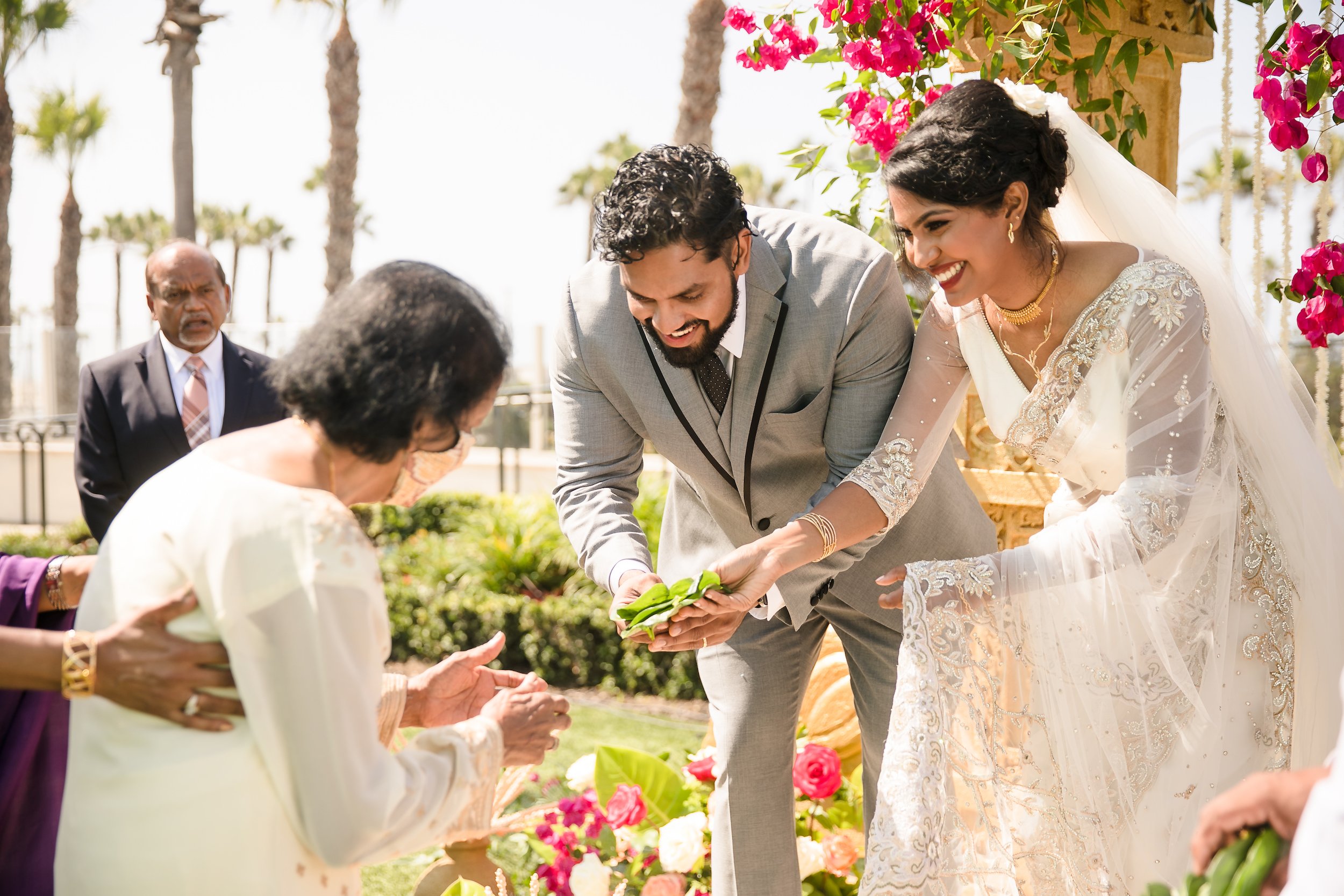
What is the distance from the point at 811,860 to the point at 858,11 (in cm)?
265

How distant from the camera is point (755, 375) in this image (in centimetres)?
308

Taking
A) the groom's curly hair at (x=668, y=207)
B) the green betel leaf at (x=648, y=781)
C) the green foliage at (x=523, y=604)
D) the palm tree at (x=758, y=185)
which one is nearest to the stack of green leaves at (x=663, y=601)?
the groom's curly hair at (x=668, y=207)

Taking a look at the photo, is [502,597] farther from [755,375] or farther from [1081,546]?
[1081,546]

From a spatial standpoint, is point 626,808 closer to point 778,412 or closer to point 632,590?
point 632,590

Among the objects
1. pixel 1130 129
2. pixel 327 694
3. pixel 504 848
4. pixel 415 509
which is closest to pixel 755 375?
pixel 1130 129

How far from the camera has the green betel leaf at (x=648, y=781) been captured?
3846 millimetres

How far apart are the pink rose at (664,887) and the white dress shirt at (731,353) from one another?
99cm

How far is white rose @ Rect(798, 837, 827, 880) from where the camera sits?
3.49 m

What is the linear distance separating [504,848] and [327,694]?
346 centimetres

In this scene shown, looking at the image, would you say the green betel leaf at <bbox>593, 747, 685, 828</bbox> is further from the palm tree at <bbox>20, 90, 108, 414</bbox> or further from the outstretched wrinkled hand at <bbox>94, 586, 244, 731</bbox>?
the palm tree at <bbox>20, 90, 108, 414</bbox>

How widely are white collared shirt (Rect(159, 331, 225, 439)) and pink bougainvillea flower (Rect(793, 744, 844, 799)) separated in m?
2.98

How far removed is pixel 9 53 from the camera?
65.0 ft

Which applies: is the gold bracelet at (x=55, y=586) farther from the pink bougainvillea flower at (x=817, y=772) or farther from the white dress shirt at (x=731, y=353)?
the pink bougainvillea flower at (x=817, y=772)

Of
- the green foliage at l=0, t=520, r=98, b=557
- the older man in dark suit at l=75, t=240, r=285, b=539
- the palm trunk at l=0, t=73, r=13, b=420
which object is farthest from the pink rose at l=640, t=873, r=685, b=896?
the palm trunk at l=0, t=73, r=13, b=420
